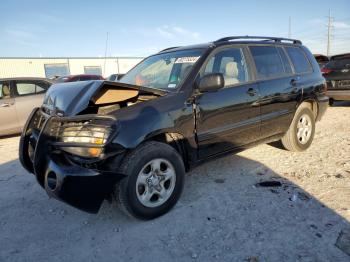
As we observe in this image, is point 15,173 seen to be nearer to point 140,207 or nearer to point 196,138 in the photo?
point 140,207

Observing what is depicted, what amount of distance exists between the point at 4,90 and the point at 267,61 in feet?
20.0

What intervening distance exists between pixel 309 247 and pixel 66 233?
7.54 ft

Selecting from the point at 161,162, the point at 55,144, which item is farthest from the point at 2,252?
the point at 161,162

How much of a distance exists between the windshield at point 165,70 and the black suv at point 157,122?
0.02 meters

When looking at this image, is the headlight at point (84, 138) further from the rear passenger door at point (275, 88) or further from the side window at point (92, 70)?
the side window at point (92, 70)

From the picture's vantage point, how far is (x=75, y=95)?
10.2 feet

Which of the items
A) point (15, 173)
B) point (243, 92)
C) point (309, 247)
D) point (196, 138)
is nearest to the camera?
point (309, 247)

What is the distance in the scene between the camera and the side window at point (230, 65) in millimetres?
3908

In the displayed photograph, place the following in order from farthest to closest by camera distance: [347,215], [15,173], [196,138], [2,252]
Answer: [15,173] → [196,138] → [347,215] → [2,252]

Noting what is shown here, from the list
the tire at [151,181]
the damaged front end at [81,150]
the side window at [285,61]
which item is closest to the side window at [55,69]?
the side window at [285,61]

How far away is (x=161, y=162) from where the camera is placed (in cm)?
321

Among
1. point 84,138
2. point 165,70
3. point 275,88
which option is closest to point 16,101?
point 165,70

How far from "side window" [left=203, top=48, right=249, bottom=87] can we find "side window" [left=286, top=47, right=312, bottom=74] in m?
1.32

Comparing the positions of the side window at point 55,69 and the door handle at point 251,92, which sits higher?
the side window at point 55,69
